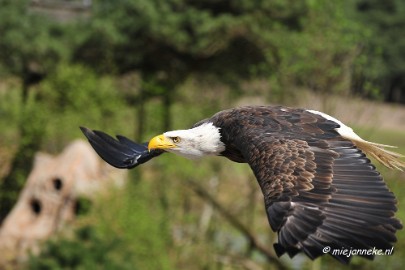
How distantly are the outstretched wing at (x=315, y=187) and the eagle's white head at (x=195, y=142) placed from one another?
0.26 meters

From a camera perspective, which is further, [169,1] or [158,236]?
[169,1]

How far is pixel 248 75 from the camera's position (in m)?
20.2

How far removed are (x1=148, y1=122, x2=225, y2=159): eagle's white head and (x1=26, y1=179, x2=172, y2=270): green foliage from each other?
19.8ft

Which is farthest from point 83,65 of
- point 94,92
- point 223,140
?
point 223,140

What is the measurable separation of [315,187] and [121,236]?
9.06 metres

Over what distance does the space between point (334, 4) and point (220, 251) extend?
14.6 feet

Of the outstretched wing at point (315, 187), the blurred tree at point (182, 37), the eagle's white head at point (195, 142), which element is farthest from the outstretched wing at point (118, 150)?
the blurred tree at point (182, 37)

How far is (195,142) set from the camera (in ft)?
19.6

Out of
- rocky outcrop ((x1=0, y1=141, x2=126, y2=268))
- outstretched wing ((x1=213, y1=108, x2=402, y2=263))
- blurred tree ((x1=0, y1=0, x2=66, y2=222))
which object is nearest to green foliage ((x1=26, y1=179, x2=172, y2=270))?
rocky outcrop ((x1=0, y1=141, x2=126, y2=268))

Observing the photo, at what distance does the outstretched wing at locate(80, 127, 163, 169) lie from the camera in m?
6.68

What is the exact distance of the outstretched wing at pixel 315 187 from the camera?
448cm

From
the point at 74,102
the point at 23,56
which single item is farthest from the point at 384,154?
the point at 23,56

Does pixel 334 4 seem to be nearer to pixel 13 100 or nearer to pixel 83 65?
pixel 83 65

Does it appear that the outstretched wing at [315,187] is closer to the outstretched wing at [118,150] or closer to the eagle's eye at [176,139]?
the eagle's eye at [176,139]
